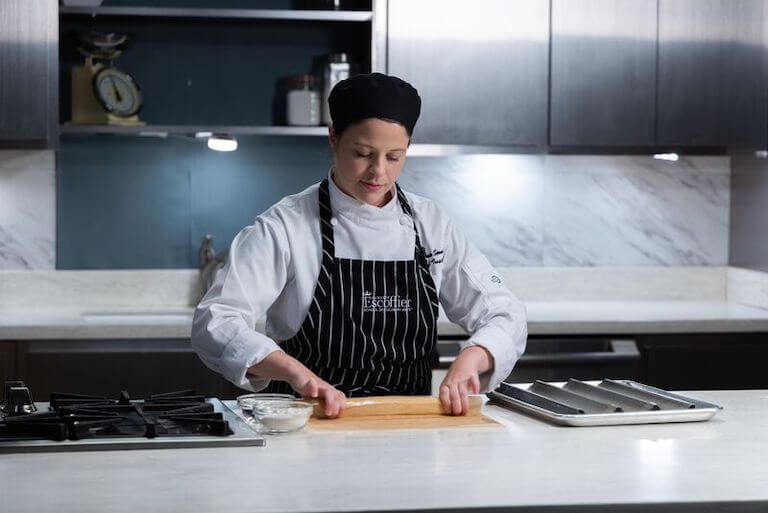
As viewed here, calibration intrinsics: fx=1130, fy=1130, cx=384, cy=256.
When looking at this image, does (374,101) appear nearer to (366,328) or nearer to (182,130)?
(366,328)

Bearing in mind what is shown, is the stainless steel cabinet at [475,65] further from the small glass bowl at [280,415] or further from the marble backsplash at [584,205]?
the small glass bowl at [280,415]

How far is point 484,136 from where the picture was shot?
13.9 feet

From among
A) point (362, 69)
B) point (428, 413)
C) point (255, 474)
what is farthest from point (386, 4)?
point (255, 474)

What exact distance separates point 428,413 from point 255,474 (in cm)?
58

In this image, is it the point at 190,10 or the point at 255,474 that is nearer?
the point at 255,474

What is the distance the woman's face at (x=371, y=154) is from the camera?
98.5 inches

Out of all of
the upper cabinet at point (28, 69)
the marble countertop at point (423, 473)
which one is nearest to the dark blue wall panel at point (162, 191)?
the upper cabinet at point (28, 69)

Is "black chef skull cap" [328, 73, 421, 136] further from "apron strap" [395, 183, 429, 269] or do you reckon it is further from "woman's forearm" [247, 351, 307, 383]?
"woman's forearm" [247, 351, 307, 383]

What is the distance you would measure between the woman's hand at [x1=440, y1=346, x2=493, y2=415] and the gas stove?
433 millimetres

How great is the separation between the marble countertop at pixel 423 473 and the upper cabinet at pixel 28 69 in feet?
7.61

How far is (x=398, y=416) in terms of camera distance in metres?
2.33

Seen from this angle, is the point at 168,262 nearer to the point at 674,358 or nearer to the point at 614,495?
the point at 674,358

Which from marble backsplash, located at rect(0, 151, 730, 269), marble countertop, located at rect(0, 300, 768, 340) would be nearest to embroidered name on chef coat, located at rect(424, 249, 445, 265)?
marble countertop, located at rect(0, 300, 768, 340)

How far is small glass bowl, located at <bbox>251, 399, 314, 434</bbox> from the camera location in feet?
7.04
